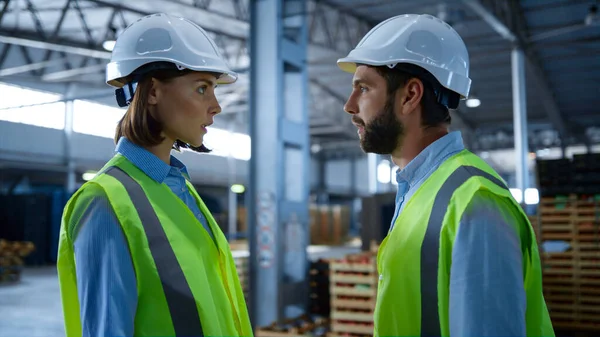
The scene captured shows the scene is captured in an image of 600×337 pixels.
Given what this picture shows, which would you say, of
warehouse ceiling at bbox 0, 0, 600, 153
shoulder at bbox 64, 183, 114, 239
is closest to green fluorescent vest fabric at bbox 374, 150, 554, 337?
shoulder at bbox 64, 183, 114, 239

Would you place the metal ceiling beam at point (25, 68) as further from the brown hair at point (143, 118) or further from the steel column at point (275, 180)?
the brown hair at point (143, 118)

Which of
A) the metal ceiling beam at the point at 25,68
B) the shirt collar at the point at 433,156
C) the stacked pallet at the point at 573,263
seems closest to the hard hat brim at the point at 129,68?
the shirt collar at the point at 433,156

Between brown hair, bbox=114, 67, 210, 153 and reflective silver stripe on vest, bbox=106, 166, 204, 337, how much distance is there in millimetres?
298

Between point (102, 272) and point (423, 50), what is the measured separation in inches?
50.2

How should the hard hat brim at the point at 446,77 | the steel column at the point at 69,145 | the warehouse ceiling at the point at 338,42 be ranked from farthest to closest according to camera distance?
the steel column at the point at 69,145, the warehouse ceiling at the point at 338,42, the hard hat brim at the point at 446,77

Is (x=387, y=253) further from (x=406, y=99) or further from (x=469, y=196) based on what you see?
(x=406, y=99)

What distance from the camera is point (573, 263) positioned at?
962 centimetres

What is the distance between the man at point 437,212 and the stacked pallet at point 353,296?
544 cm

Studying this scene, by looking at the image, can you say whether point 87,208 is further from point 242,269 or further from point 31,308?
point 31,308

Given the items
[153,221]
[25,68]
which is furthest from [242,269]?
[25,68]

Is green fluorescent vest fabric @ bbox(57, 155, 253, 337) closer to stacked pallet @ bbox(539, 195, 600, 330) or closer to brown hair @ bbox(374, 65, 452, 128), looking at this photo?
brown hair @ bbox(374, 65, 452, 128)

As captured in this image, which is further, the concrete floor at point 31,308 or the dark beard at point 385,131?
the concrete floor at point 31,308

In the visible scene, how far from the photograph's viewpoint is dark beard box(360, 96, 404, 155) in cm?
187

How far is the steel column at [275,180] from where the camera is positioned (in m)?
8.23
